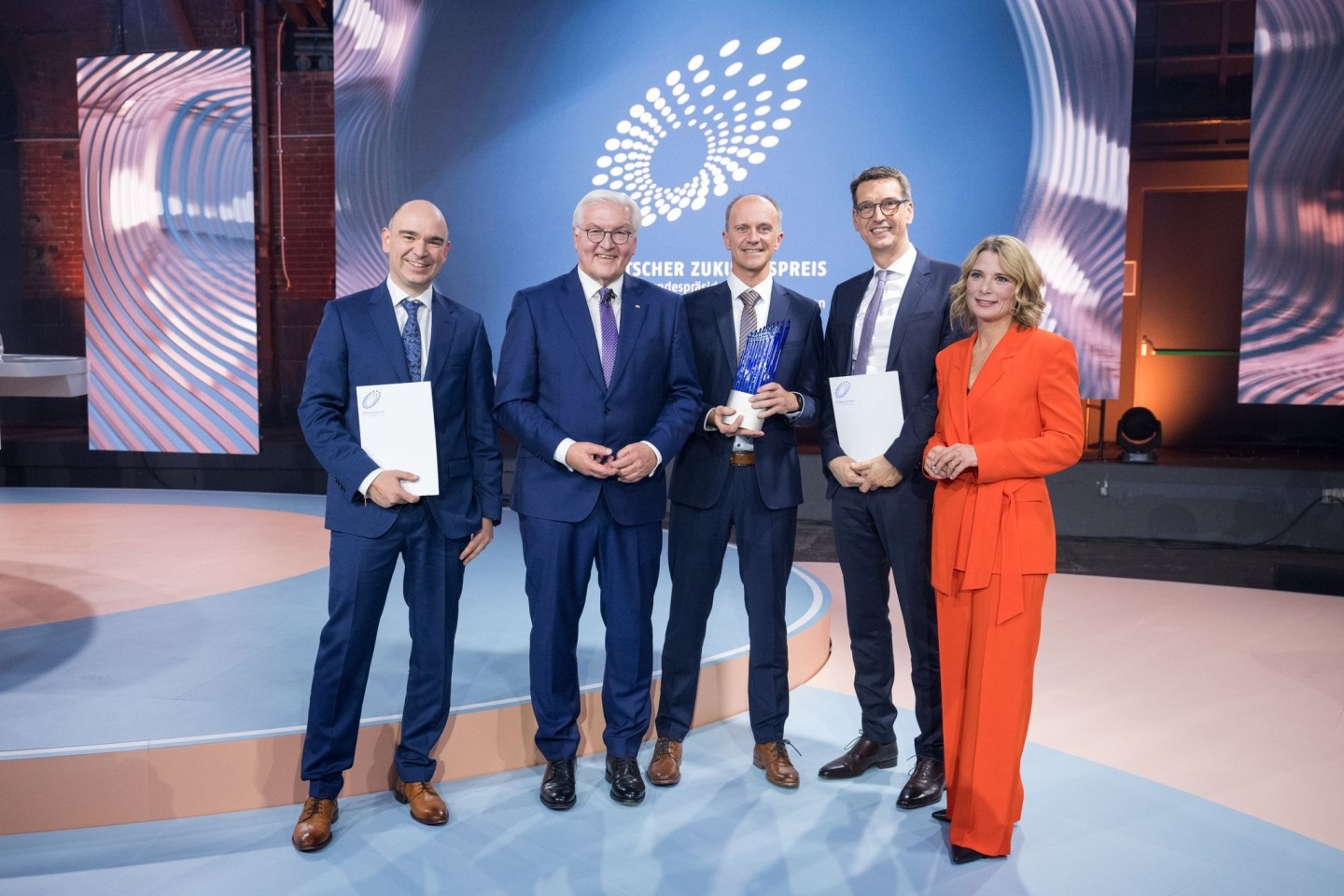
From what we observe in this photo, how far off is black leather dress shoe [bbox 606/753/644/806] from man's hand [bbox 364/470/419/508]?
3.02ft

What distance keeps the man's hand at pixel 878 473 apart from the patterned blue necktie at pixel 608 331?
0.71 metres

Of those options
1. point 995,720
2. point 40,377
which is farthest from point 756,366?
point 40,377

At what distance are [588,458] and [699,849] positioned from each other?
3.21 ft

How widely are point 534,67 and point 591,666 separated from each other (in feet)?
14.8

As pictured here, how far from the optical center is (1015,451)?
2.41m

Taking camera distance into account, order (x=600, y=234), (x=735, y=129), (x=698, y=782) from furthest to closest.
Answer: (x=735, y=129), (x=698, y=782), (x=600, y=234)

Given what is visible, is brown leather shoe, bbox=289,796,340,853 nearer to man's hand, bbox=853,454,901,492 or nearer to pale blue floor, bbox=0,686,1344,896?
pale blue floor, bbox=0,686,1344,896

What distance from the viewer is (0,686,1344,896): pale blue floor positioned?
2.33 metres

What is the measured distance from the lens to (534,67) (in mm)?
6617

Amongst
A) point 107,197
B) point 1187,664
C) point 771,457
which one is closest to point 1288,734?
point 1187,664

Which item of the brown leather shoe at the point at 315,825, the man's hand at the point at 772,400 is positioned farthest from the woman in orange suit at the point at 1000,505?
the brown leather shoe at the point at 315,825

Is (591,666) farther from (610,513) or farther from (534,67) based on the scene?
(534,67)

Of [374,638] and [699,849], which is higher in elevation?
[374,638]

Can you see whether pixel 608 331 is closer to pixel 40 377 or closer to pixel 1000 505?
pixel 1000 505
